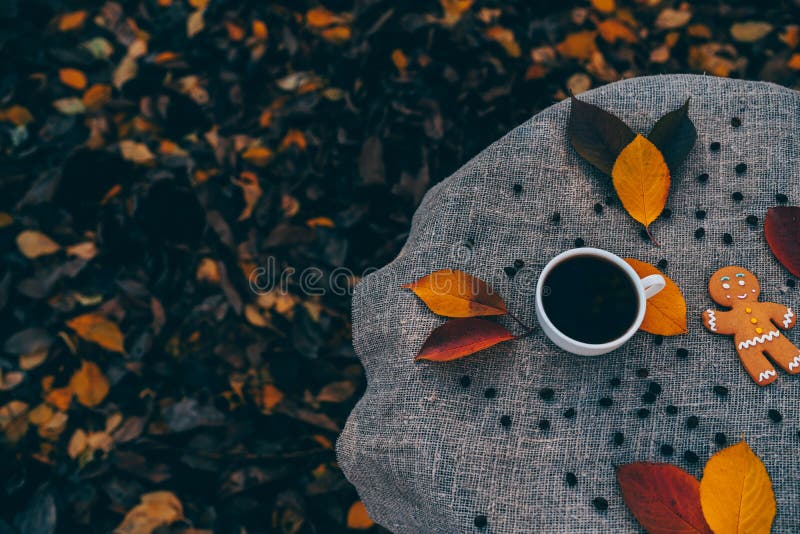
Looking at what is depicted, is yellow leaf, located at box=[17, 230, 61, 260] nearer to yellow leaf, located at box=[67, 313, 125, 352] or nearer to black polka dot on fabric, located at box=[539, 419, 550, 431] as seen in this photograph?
yellow leaf, located at box=[67, 313, 125, 352]

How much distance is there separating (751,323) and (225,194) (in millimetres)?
1291

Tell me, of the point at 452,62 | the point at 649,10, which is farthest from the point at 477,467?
the point at 649,10

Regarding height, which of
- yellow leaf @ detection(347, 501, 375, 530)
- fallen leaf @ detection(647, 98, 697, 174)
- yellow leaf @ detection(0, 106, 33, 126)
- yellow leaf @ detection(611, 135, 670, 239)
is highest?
fallen leaf @ detection(647, 98, 697, 174)

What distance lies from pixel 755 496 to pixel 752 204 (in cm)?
44

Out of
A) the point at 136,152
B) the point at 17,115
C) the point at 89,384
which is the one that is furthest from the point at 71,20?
the point at 89,384

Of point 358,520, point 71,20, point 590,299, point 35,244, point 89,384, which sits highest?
point 590,299

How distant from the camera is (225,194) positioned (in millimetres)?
1525

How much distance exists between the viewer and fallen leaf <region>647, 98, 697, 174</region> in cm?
85

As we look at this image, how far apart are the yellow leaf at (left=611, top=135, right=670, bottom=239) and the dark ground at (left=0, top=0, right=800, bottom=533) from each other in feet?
2.42

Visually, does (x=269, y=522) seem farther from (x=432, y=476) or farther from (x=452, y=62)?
(x=452, y=62)

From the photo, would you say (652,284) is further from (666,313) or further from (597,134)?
(597,134)

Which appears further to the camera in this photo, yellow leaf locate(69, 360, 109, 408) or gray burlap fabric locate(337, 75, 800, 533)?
yellow leaf locate(69, 360, 109, 408)

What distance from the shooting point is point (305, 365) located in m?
1.45

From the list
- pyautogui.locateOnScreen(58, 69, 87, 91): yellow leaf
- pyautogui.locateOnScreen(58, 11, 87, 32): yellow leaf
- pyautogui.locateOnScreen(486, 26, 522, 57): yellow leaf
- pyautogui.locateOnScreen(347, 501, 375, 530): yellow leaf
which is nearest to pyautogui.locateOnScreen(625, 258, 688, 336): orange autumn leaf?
pyautogui.locateOnScreen(347, 501, 375, 530): yellow leaf
